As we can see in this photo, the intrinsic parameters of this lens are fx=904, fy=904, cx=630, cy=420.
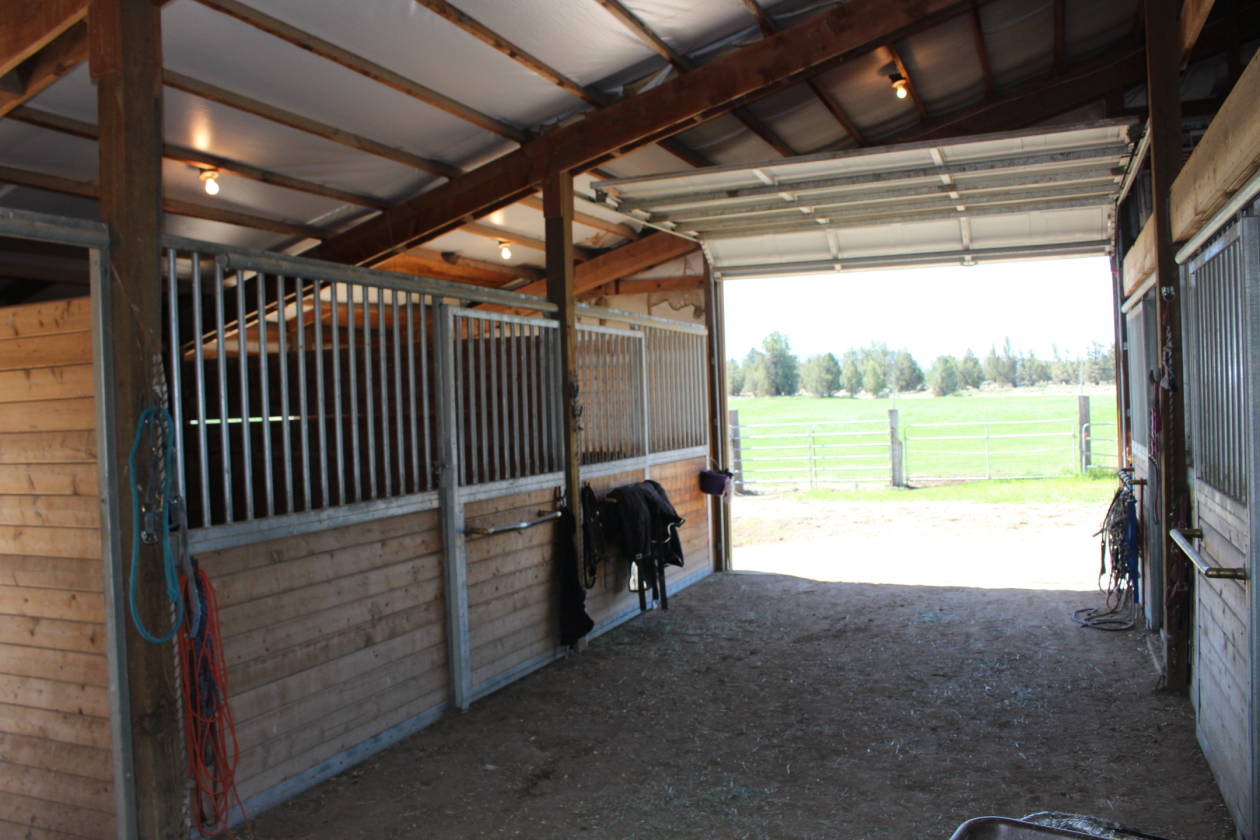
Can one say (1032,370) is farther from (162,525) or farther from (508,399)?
(162,525)

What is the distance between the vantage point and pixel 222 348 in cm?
261

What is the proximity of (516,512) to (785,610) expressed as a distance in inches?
79.5

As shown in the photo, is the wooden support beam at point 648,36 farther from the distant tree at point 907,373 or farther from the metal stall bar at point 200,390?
the distant tree at point 907,373

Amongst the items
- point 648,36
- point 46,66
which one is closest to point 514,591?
point 648,36

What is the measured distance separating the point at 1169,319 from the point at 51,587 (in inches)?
160

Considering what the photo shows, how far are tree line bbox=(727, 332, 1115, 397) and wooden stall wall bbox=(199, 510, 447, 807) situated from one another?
107 feet

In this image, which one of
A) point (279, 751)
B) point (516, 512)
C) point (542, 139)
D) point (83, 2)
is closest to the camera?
point (83, 2)

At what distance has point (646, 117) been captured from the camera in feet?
14.5

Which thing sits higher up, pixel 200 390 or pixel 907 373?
pixel 907 373

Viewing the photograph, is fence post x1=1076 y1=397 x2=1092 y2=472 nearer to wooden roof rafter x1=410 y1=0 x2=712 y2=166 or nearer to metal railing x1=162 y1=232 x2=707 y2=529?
metal railing x1=162 y1=232 x2=707 y2=529

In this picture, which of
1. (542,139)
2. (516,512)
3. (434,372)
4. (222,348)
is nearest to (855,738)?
(516,512)

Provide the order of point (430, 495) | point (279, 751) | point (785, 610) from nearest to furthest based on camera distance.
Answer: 1. point (279, 751)
2. point (430, 495)
3. point (785, 610)

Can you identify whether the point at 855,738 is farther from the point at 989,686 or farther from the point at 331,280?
the point at 331,280

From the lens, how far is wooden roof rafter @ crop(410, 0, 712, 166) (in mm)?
3494
